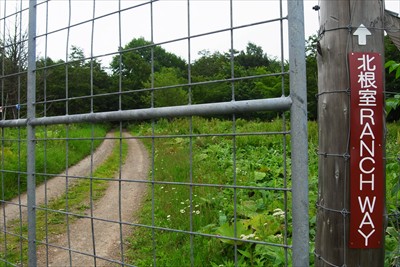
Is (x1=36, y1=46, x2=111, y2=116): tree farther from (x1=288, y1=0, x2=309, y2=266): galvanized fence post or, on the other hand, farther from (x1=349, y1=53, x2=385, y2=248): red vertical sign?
(x1=349, y1=53, x2=385, y2=248): red vertical sign

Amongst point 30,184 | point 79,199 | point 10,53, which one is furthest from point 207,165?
point 30,184

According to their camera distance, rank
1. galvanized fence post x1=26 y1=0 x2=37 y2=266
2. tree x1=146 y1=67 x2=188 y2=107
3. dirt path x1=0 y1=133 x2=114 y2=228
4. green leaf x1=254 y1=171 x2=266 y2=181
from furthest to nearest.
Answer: dirt path x1=0 y1=133 x2=114 y2=228
green leaf x1=254 y1=171 x2=266 y2=181
tree x1=146 y1=67 x2=188 y2=107
galvanized fence post x1=26 y1=0 x2=37 y2=266

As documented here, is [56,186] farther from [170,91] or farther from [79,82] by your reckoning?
[170,91]

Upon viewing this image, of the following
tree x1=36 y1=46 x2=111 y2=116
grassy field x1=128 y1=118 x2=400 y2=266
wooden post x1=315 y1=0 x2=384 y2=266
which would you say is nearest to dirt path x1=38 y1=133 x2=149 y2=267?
grassy field x1=128 y1=118 x2=400 y2=266

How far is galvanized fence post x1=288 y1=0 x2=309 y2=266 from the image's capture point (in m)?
1.22

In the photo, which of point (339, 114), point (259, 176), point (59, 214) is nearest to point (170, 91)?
point (339, 114)

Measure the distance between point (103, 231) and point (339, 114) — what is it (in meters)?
3.86

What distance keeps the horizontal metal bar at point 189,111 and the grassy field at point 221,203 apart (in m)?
0.09

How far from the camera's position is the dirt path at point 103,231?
3906mm

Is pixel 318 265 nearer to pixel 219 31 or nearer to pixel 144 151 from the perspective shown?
pixel 219 31

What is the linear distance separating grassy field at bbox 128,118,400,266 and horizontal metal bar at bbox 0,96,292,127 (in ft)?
0.30

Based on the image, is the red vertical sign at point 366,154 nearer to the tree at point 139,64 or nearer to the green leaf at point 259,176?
the tree at point 139,64

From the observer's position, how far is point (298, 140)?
1224 millimetres

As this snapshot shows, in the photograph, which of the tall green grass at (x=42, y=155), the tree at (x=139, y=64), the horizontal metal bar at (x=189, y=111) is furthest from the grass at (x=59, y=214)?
the horizontal metal bar at (x=189, y=111)
